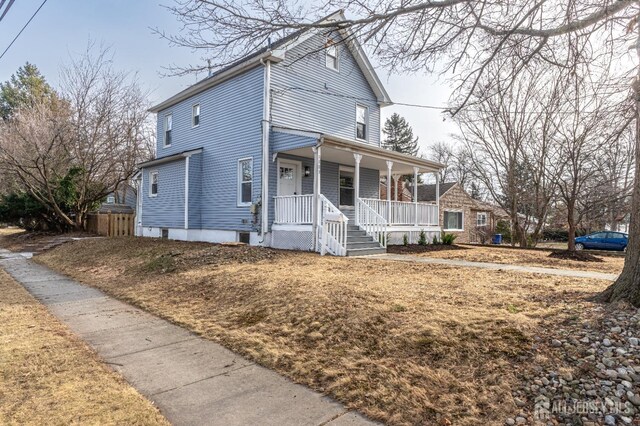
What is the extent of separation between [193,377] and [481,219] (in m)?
33.1

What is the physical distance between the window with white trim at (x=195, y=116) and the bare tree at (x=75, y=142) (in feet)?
25.4

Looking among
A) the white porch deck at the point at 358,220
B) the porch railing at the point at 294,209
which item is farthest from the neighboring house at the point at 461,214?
the porch railing at the point at 294,209

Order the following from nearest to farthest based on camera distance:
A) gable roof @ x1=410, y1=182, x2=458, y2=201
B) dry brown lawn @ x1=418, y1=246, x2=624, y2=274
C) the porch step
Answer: dry brown lawn @ x1=418, y1=246, x2=624, y2=274, the porch step, gable roof @ x1=410, y1=182, x2=458, y2=201

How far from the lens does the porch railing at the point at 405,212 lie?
534 inches

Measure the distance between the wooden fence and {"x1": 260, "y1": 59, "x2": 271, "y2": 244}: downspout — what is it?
10.9m

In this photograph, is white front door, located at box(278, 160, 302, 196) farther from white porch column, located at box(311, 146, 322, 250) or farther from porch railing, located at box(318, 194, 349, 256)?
porch railing, located at box(318, 194, 349, 256)

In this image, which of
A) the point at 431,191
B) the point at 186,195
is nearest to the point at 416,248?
the point at 186,195

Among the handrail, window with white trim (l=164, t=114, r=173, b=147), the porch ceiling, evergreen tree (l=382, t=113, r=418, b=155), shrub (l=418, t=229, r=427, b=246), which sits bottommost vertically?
shrub (l=418, t=229, r=427, b=246)

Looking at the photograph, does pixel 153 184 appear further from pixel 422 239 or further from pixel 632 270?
pixel 632 270

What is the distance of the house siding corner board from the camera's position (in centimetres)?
1377

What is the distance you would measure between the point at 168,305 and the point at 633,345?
592cm

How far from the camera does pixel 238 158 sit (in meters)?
14.3

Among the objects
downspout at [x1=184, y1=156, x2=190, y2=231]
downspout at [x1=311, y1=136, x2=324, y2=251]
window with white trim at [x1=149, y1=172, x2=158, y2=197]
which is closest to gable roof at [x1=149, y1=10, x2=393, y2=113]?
downspout at [x1=184, y1=156, x2=190, y2=231]

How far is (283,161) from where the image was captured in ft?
45.3
